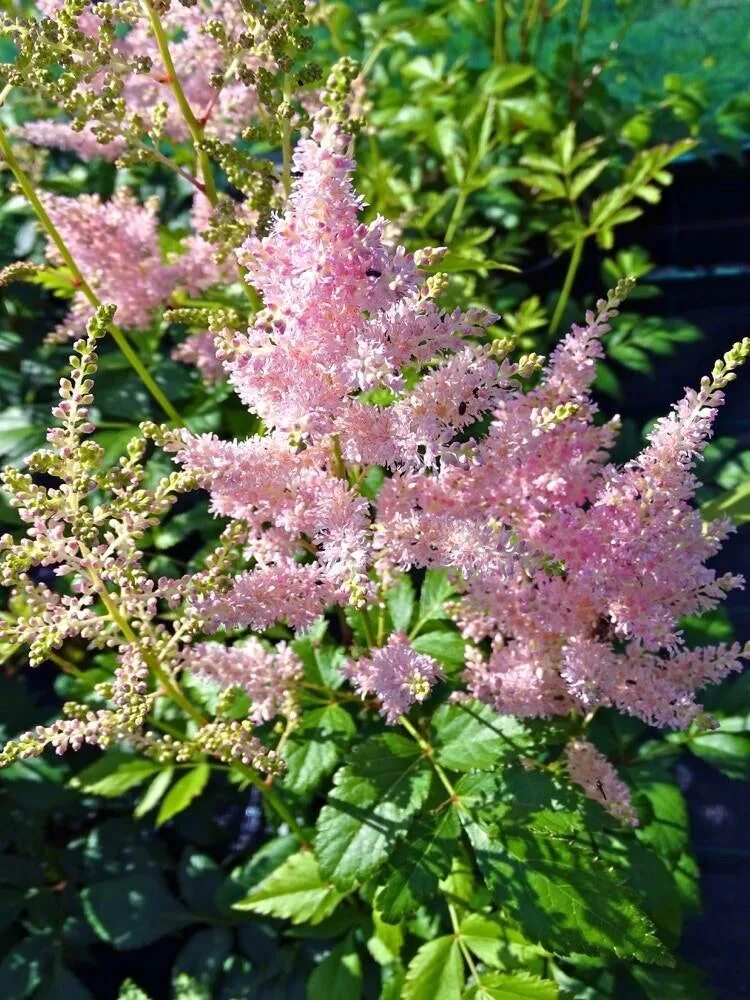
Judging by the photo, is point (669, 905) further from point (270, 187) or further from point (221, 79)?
point (221, 79)

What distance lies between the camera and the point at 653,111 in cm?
262

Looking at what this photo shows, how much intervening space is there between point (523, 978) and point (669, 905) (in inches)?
11.0

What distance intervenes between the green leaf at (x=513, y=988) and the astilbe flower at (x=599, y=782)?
0.25 metres

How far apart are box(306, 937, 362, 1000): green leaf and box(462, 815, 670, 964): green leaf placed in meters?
0.44

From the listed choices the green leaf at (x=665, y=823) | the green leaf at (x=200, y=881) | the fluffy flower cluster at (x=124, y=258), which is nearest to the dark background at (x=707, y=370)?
the green leaf at (x=665, y=823)

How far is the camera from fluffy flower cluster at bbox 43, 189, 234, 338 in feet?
5.50

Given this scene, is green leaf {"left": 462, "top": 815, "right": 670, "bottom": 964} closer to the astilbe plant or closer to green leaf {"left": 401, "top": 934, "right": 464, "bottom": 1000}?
the astilbe plant

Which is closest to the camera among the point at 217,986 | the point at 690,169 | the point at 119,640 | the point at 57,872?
the point at 119,640

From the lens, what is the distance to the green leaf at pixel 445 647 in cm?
140

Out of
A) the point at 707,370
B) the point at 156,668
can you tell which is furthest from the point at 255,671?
the point at 707,370

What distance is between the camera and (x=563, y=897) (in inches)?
46.1

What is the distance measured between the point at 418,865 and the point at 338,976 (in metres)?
0.44

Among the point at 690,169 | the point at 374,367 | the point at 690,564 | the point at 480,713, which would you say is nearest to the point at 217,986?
the point at 480,713

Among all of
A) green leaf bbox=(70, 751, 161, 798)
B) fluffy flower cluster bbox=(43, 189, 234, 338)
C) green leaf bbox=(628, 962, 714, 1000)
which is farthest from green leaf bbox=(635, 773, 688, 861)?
fluffy flower cluster bbox=(43, 189, 234, 338)
